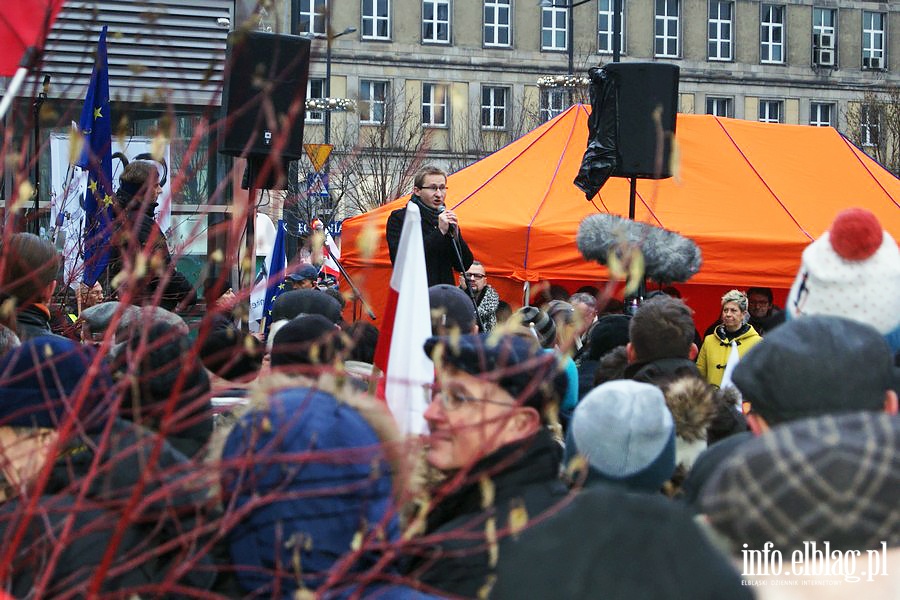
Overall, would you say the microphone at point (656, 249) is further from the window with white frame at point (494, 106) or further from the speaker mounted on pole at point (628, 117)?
the window with white frame at point (494, 106)

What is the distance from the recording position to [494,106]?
47.9 metres

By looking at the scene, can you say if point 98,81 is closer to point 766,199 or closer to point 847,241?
point 847,241

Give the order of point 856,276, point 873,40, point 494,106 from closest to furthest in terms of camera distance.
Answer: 1. point 856,276
2. point 494,106
3. point 873,40

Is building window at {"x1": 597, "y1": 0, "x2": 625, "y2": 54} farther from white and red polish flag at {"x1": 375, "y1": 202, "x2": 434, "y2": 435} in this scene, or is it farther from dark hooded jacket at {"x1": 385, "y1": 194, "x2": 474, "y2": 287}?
white and red polish flag at {"x1": 375, "y1": 202, "x2": 434, "y2": 435}

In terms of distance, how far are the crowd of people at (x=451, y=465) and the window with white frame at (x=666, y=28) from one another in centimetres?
4751

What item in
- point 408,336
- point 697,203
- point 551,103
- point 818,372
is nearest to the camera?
point 818,372

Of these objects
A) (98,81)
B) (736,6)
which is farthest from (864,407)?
(736,6)

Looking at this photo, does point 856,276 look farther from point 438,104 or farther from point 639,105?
point 639,105

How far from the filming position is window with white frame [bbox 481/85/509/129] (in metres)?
46.2

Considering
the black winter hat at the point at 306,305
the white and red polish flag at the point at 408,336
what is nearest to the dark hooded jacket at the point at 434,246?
the black winter hat at the point at 306,305

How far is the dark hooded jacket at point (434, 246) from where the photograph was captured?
8234mm

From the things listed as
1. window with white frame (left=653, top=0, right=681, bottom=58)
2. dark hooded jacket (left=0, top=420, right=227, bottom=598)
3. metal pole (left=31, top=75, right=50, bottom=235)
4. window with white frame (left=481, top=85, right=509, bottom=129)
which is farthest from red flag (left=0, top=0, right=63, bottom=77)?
window with white frame (left=653, top=0, right=681, bottom=58)

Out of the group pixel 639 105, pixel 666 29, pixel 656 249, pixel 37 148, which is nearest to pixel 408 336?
pixel 37 148

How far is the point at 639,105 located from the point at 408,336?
15.7ft
